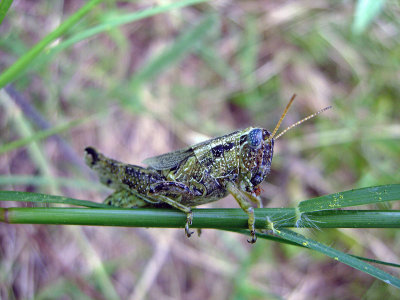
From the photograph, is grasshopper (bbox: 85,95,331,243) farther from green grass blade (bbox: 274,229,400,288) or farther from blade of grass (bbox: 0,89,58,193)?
blade of grass (bbox: 0,89,58,193)

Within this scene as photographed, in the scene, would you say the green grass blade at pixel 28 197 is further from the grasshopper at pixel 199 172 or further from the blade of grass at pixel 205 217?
the grasshopper at pixel 199 172

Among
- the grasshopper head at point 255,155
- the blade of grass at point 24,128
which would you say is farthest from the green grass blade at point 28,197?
the blade of grass at point 24,128

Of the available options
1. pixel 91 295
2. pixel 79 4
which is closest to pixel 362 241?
pixel 91 295

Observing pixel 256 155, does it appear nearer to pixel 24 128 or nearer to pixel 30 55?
pixel 30 55

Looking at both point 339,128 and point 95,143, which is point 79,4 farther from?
point 339,128

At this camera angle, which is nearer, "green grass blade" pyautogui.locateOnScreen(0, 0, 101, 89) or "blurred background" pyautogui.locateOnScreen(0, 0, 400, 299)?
"green grass blade" pyautogui.locateOnScreen(0, 0, 101, 89)

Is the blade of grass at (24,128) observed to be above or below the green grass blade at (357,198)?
above

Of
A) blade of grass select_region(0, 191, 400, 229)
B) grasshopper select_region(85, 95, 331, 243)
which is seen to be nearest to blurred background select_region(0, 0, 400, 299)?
grasshopper select_region(85, 95, 331, 243)
